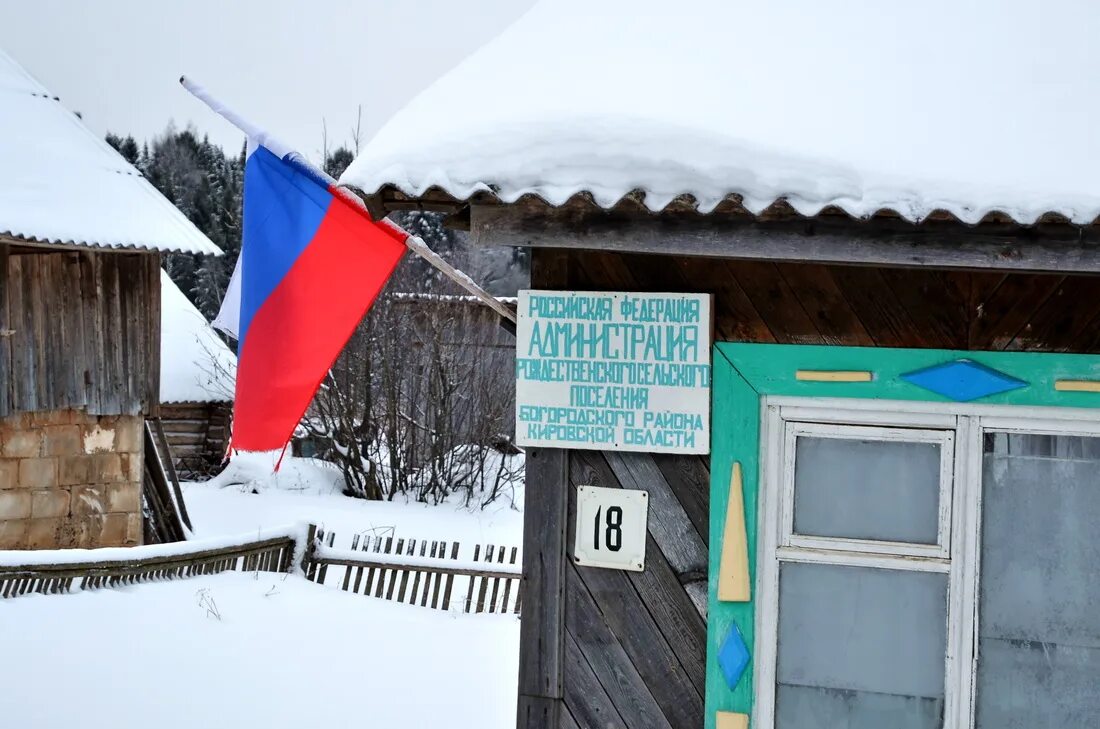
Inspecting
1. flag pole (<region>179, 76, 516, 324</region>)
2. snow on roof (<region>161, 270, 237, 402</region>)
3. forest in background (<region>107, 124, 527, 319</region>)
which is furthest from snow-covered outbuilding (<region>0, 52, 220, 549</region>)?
forest in background (<region>107, 124, 527, 319</region>)

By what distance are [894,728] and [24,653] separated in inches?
276

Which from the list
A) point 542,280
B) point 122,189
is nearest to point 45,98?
point 122,189

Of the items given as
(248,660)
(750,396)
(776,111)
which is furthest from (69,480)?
(776,111)

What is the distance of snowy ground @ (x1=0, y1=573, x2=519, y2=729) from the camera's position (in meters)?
8.26

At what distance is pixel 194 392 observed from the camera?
2445cm

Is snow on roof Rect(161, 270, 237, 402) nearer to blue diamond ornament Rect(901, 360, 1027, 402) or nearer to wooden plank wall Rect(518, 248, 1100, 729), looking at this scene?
wooden plank wall Rect(518, 248, 1100, 729)

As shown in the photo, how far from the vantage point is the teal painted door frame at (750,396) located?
4145 millimetres

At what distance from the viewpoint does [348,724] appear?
823 centimetres

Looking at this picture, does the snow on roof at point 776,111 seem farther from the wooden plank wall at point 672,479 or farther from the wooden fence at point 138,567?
the wooden fence at point 138,567

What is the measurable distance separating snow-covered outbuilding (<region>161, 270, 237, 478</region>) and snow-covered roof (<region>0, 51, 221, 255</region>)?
8896 mm

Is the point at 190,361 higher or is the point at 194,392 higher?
the point at 190,361

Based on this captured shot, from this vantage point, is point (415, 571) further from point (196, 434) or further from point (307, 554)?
point (196, 434)

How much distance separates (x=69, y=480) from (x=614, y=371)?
12.5m

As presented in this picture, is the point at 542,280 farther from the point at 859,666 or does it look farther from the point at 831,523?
the point at 859,666
